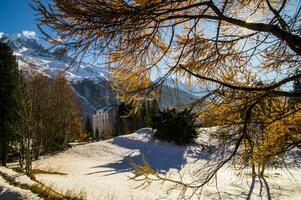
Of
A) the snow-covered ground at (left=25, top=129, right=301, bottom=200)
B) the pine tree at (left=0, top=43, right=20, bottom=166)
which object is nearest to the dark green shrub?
the snow-covered ground at (left=25, top=129, right=301, bottom=200)

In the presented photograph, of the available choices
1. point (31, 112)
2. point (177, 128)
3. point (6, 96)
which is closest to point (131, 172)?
point (31, 112)

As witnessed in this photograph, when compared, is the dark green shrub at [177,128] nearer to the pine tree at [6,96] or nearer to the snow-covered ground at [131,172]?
the snow-covered ground at [131,172]

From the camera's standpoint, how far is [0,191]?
7.80m

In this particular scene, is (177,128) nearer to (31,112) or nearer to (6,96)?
(6,96)

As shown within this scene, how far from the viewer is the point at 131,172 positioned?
13.9 metres

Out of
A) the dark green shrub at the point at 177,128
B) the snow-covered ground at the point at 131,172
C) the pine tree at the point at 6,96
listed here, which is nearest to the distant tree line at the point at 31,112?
the pine tree at the point at 6,96

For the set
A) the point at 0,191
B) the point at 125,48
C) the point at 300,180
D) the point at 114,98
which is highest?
the point at 125,48

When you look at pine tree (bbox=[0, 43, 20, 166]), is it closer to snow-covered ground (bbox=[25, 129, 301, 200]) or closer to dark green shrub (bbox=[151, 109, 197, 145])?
snow-covered ground (bbox=[25, 129, 301, 200])

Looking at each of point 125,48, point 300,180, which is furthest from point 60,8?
point 300,180

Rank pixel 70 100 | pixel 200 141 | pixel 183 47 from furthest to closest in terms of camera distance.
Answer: pixel 70 100 < pixel 200 141 < pixel 183 47

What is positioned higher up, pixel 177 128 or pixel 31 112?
pixel 31 112

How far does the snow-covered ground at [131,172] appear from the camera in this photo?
35.8ft

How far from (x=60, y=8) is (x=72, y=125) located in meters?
31.6

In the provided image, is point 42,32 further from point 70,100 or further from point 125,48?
point 70,100
